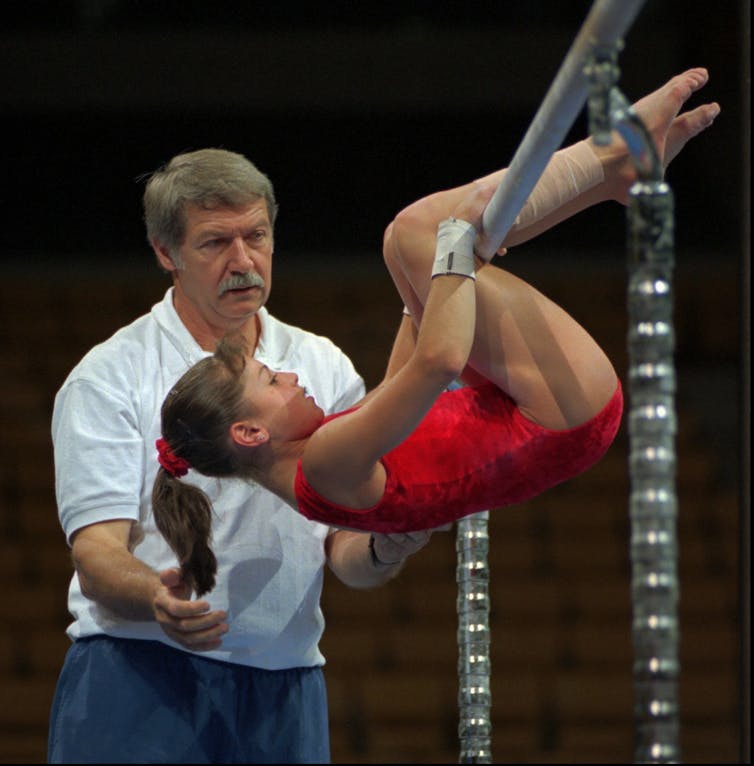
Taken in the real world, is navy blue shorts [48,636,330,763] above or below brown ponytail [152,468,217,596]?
below

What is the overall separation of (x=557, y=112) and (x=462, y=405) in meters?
0.52

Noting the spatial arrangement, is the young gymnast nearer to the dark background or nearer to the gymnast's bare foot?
the gymnast's bare foot

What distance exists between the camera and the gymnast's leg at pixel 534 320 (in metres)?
1.68

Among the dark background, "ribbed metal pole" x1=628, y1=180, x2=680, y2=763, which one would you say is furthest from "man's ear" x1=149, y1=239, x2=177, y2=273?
the dark background

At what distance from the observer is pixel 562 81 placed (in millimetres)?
1325

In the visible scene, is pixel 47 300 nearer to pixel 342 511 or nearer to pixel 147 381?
pixel 147 381

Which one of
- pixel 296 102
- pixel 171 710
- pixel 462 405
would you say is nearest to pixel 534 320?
pixel 462 405

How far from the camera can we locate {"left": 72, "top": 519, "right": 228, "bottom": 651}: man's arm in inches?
67.9

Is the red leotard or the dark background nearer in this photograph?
the red leotard

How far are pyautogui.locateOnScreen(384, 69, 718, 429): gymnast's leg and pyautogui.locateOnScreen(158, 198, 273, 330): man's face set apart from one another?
0.38 meters

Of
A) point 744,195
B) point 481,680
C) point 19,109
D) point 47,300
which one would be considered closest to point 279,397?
point 481,680

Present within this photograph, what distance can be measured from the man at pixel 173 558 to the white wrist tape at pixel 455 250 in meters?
0.46

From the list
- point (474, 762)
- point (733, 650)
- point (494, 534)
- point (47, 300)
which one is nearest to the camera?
point (474, 762)

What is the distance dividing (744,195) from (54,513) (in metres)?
3.51
